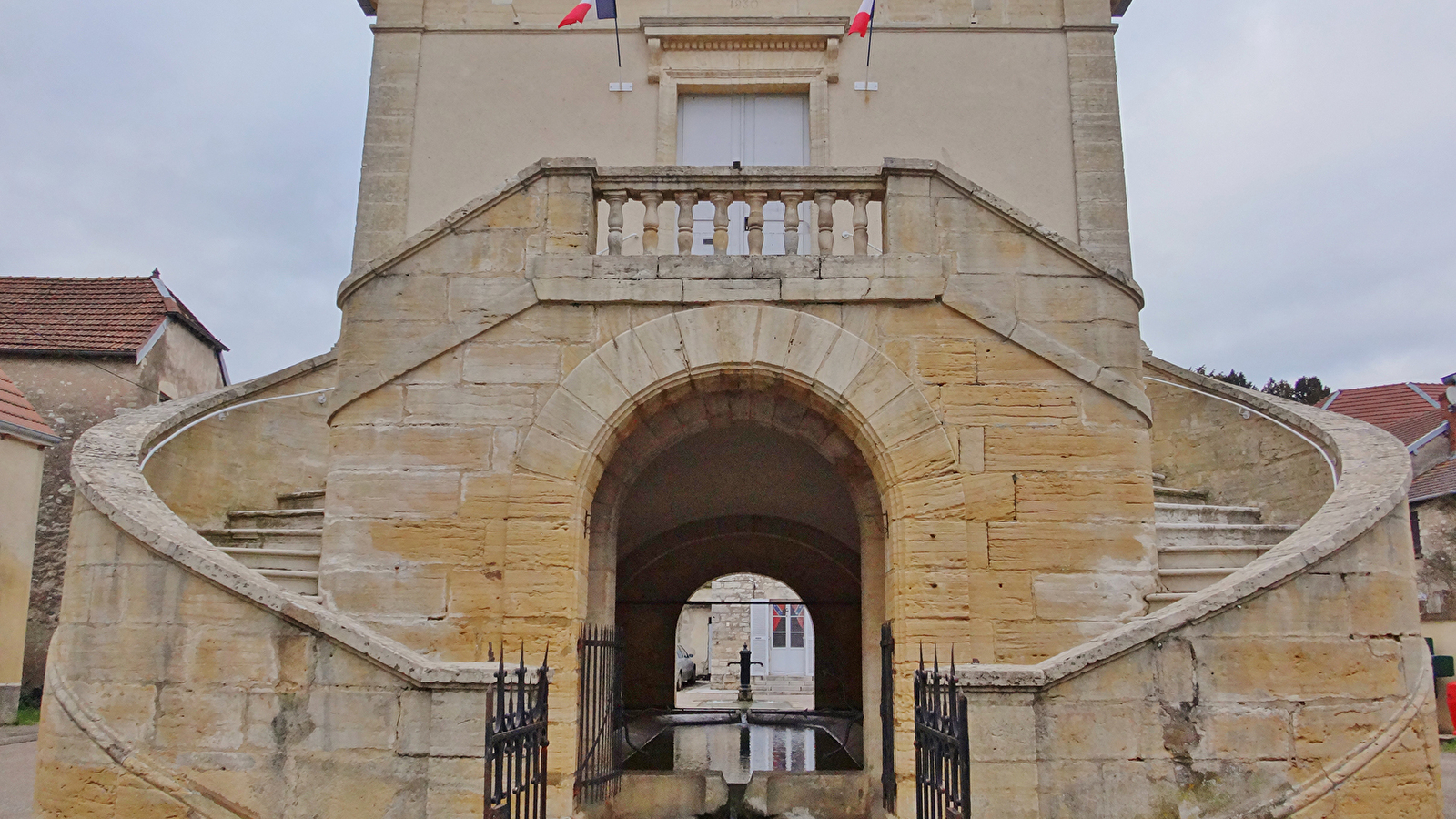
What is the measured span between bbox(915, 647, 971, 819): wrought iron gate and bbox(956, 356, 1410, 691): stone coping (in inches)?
16.7

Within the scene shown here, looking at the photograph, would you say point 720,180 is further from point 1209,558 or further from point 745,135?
point 745,135

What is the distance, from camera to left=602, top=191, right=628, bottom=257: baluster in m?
6.92

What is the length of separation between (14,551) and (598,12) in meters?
8.74

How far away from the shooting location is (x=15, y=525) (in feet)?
40.1

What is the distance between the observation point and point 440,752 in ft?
17.1

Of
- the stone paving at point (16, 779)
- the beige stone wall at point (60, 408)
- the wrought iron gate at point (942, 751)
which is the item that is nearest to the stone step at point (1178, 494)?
the wrought iron gate at point (942, 751)

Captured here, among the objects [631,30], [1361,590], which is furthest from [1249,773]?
[631,30]

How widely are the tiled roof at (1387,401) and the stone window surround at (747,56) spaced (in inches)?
456

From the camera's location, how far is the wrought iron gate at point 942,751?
4.22 meters

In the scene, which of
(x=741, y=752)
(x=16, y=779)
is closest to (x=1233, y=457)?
(x=741, y=752)

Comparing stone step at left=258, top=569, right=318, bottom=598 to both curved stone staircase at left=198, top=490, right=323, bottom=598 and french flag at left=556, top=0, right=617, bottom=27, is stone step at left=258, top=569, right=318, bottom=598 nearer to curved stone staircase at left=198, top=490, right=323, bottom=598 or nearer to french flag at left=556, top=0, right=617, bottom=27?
curved stone staircase at left=198, top=490, right=323, bottom=598

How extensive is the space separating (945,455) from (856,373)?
0.72 m

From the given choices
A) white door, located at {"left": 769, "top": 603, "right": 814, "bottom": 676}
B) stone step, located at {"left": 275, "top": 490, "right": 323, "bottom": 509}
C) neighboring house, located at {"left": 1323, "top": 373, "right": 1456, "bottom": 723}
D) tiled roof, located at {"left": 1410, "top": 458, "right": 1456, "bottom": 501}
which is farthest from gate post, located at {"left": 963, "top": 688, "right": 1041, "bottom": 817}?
white door, located at {"left": 769, "top": 603, "right": 814, "bottom": 676}

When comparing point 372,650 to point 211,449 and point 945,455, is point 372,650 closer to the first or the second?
point 945,455
